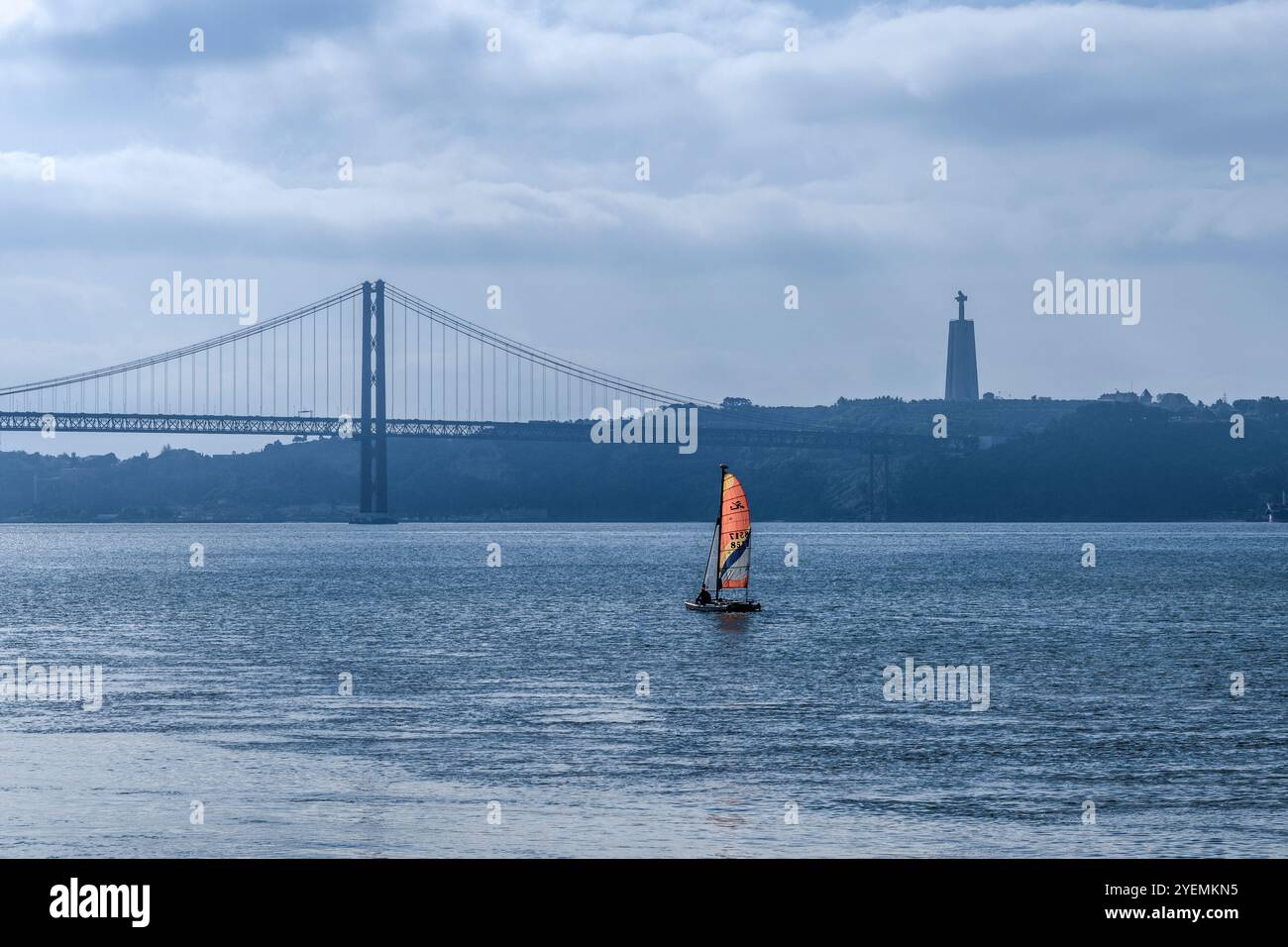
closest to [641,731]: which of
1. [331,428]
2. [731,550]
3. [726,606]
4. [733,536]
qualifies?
[733,536]

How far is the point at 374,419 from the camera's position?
520 ft

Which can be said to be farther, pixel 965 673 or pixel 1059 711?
pixel 965 673

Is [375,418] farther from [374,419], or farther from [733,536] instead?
[733,536]

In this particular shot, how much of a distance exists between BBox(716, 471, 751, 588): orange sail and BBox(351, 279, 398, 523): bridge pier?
322 feet

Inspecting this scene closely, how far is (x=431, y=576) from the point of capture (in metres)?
91.4

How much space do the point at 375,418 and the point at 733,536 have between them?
4197 inches

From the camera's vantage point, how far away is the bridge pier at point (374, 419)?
156m
